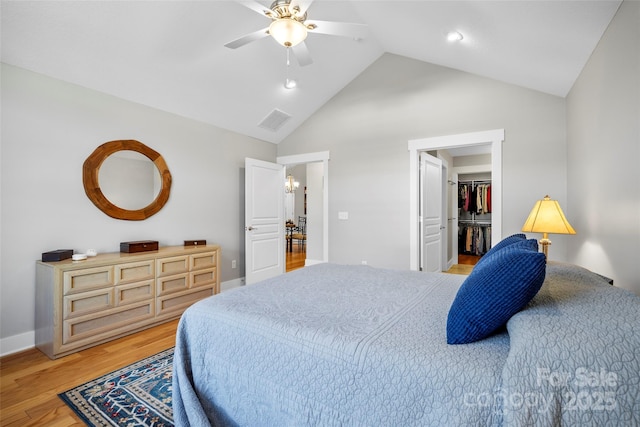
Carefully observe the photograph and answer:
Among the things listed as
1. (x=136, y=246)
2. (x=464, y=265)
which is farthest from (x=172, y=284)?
(x=464, y=265)

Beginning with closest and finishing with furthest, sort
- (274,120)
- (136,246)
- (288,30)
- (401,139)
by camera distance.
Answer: (288,30) → (136,246) → (401,139) → (274,120)

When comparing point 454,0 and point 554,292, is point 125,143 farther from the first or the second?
point 554,292

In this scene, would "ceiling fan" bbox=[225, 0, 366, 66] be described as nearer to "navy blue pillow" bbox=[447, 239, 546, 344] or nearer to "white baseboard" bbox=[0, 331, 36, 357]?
"navy blue pillow" bbox=[447, 239, 546, 344]

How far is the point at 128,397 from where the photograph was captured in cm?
Answer: 179

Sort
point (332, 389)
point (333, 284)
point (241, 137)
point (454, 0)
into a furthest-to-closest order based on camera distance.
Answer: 1. point (241, 137)
2. point (454, 0)
3. point (333, 284)
4. point (332, 389)

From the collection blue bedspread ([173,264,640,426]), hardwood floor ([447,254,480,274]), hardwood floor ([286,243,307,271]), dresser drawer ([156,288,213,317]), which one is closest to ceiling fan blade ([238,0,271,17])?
blue bedspread ([173,264,640,426])

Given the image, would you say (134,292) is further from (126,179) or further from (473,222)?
(473,222)

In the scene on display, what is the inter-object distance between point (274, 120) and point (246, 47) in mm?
1384

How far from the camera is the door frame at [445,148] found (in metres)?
3.46

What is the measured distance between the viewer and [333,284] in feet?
6.19

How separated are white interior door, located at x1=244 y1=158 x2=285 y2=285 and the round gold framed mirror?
1.15 m

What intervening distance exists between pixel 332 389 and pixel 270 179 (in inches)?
154

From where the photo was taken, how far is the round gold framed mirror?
9.37 feet

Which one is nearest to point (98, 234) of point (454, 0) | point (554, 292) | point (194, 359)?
point (194, 359)
